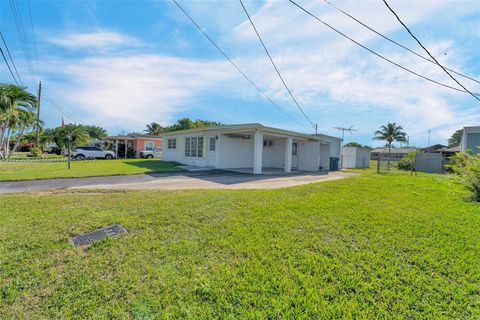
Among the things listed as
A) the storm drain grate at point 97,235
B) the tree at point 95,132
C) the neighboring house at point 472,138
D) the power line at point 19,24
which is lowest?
the storm drain grate at point 97,235

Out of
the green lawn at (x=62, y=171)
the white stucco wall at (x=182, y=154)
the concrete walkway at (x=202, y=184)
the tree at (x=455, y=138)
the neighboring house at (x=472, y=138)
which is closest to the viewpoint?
the concrete walkway at (x=202, y=184)

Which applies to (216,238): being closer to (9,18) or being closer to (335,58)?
(335,58)

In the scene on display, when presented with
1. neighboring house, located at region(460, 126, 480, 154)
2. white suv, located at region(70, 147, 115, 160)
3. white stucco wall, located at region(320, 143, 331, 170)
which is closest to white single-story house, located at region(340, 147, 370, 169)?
white stucco wall, located at region(320, 143, 331, 170)

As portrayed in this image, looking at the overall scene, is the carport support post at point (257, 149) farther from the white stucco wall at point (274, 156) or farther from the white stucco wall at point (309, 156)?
the white stucco wall at point (274, 156)

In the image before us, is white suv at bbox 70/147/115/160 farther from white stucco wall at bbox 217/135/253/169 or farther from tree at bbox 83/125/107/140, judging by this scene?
tree at bbox 83/125/107/140

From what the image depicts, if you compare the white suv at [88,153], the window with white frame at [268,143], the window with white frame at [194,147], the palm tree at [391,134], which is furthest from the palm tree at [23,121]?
the palm tree at [391,134]

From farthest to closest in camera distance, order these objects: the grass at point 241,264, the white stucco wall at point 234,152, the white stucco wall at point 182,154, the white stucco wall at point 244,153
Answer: the white stucco wall at point 182,154, the white stucco wall at point 244,153, the white stucco wall at point 234,152, the grass at point 241,264

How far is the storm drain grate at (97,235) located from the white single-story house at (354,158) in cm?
2223

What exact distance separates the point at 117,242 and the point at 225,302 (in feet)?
6.77

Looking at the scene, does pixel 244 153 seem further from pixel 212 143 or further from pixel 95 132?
pixel 95 132

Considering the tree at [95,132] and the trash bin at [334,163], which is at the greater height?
the tree at [95,132]

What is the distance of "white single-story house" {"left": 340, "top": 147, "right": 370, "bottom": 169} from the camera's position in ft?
76.2

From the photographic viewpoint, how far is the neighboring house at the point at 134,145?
26881 millimetres

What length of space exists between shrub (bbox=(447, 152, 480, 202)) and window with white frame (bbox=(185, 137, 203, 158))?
43.3ft
